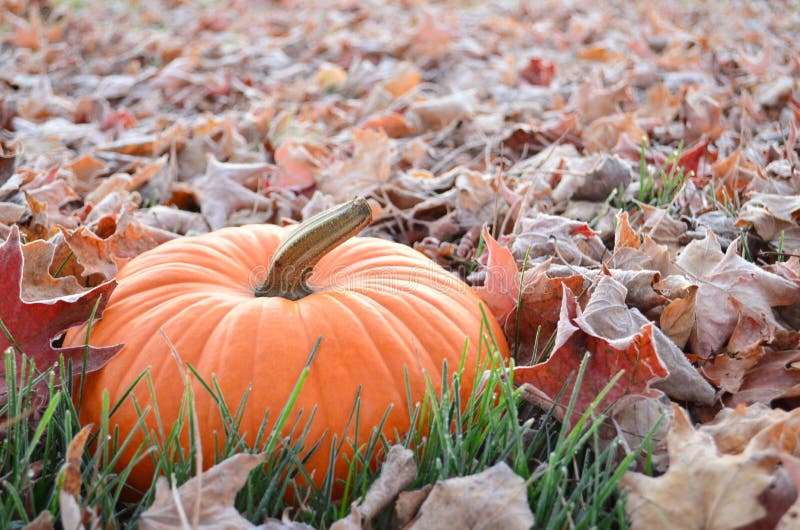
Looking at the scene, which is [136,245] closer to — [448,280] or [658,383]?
[448,280]

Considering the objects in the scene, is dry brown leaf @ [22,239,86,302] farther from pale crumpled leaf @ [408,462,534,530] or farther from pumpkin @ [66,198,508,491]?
pale crumpled leaf @ [408,462,534,530]

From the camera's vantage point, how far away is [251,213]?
3.13m

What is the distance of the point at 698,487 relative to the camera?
51.5 inches

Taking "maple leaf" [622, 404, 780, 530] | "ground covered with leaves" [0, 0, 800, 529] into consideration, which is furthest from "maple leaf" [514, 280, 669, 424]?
"maple leaf" [622, 404, 780, 530]

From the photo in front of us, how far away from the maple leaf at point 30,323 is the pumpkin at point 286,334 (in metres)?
0.06

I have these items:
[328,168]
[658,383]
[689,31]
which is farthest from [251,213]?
[689,31]

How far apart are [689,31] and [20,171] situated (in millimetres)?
6243

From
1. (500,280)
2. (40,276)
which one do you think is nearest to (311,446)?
(500,280)

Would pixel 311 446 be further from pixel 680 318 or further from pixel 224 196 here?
pixel 224 196

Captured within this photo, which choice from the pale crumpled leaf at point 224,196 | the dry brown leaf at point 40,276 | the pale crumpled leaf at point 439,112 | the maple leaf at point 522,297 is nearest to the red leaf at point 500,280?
the maple leaf at point 522,297

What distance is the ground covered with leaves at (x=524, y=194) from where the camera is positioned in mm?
1559

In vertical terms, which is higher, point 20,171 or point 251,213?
point 20,171

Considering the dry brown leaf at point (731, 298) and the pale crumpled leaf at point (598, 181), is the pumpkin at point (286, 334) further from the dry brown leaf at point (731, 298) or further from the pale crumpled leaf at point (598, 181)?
the pale crumpled leaf at point (598, 181)

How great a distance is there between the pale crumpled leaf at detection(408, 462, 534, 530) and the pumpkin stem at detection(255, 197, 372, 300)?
715 millimetres
